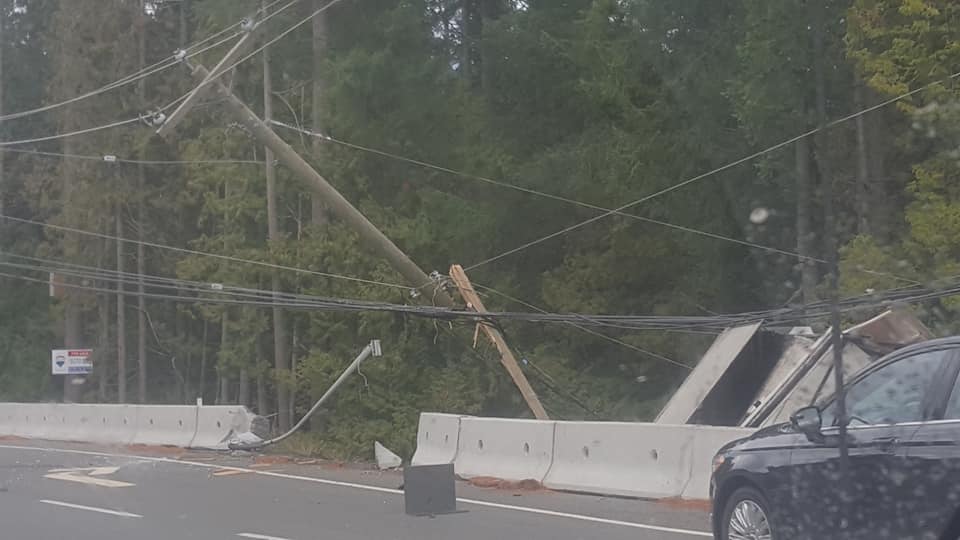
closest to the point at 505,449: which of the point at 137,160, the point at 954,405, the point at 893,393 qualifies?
the point at 893,393

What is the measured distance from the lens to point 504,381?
32375mm

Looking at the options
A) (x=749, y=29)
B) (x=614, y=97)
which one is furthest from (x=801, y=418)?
(x=614, y=97)

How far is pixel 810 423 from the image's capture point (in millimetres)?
8312

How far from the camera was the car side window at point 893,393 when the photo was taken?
7719 mm

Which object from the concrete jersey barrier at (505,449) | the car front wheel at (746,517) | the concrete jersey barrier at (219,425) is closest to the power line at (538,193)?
the concrete jersey barrier at (219,425)

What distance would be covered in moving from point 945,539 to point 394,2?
27637mm

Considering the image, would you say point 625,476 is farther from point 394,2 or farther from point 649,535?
point 394,2

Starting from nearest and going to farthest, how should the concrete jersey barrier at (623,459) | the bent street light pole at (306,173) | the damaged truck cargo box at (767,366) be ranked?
1. the concrete jersey barrier at (623,459)
2. the damaged truck cargo box at (767,366)
3. the bent street light pole at (306,173)

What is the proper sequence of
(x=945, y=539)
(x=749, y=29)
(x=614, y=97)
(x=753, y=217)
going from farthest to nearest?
1. (x=614, y=97)
2. (x=753, y=217)
3. (x=749, y=29)
4. (x=945, y=539)

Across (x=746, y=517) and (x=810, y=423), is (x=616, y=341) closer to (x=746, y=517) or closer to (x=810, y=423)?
(x=746, y=517)

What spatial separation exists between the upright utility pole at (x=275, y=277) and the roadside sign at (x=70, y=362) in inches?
243

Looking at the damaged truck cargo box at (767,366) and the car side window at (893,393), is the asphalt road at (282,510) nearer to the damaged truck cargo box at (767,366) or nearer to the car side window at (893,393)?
the damaged truck cargo box at (767,366)

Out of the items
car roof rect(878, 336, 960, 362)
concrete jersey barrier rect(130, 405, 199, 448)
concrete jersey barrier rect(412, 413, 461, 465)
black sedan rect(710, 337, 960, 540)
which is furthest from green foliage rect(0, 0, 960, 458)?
car roof rect(878, 336, 960, 362)

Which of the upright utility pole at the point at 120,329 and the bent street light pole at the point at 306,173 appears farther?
A: the upright utility pole at the point at 120,329
